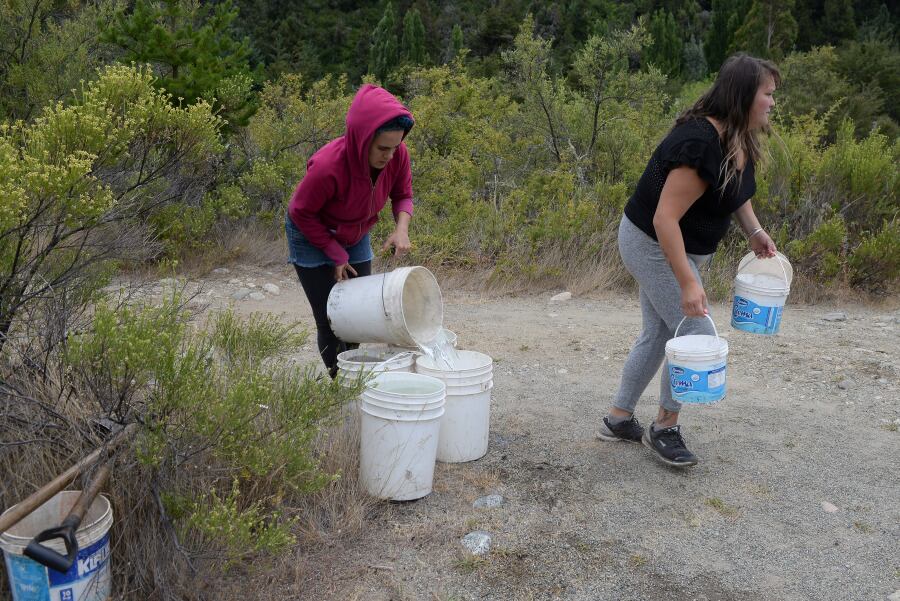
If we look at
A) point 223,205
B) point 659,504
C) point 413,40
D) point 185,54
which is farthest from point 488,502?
point 413,40

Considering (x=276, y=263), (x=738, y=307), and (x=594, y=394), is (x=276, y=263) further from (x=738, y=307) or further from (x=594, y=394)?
(x=738, y=307)

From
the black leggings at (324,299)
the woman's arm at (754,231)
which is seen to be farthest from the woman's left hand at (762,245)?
the black leggings at (324,299)

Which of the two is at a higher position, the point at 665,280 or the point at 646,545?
the point at 665,280

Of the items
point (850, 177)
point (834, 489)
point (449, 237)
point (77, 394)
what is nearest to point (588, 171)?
point (449, 237)

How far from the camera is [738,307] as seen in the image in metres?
3.68

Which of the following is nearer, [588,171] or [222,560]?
[222,560]

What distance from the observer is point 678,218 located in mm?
3004

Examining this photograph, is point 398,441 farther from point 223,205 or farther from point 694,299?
point 223,205

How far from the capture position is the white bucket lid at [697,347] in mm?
3051

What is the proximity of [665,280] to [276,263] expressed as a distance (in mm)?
4974

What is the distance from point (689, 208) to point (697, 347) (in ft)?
1.77

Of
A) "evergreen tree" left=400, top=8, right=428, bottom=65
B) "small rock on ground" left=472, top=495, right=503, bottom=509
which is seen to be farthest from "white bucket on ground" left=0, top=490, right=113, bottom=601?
"evergreen tree" left=400, top=8, right=428, bottom=65

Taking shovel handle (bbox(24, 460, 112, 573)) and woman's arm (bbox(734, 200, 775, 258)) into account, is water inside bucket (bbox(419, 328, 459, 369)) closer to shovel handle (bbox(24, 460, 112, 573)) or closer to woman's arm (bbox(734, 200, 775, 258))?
woman's arm (bbox(734, 200, 775, 258))

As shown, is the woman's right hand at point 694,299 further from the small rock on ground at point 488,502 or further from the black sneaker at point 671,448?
the small rock on ground at point 488,502
